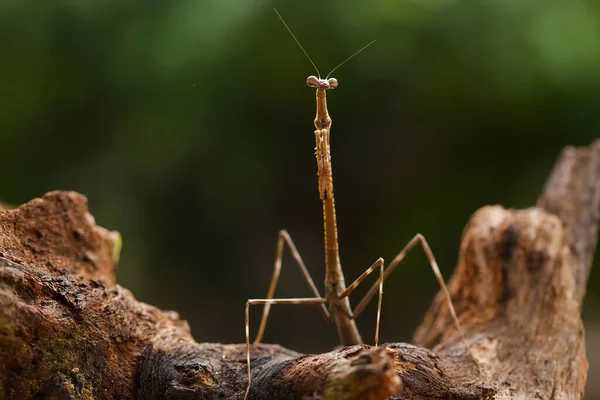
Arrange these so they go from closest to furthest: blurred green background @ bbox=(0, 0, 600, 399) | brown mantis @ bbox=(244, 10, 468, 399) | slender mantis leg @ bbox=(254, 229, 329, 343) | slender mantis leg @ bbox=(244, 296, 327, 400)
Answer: slender mantis leg @ bbox=(244, 296, 327, 400) → brown mantis @ bbox=(244, 10, 468, 399) → slender mantis leg @ bbox=(254, 229, 329, 343) → blurred green background @ bbox=(0, 0, 600, 399)

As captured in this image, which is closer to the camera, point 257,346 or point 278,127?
point 257,346

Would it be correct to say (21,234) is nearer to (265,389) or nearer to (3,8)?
(265,389)

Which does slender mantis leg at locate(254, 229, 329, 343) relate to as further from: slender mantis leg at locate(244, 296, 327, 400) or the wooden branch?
the wooden branch

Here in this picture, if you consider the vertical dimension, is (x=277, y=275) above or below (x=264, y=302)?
above

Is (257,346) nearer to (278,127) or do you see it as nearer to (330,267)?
(330,267)

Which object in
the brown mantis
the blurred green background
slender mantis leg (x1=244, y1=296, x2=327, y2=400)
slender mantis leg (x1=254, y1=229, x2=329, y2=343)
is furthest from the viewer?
the blurred green background

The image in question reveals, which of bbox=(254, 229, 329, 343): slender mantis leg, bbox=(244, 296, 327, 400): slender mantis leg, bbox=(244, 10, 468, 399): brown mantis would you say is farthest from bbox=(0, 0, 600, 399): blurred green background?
bbox=(244, 296, 327, 400): slender mantis leg

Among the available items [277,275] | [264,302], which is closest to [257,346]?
[264,302]
